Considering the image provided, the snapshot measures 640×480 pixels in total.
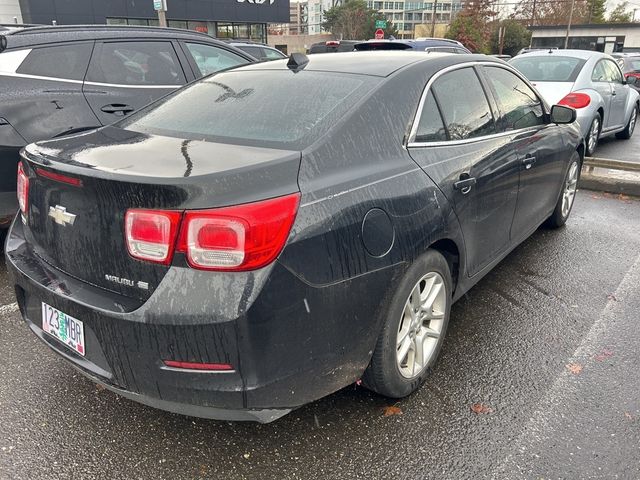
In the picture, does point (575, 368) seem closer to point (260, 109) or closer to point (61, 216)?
point (260, 109)

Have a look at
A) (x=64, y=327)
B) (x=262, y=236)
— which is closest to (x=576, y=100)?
(x=262, y=236)

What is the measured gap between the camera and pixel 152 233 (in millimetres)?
1870

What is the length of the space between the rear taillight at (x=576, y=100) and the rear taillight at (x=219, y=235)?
23.0ft

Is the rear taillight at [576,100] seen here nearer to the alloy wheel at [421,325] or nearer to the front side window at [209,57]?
the front side window at [209,57]

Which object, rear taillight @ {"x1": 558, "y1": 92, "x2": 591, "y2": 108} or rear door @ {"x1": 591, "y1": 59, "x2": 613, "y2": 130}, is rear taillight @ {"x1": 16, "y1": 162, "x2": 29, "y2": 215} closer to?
rear taillight @ {"x1": 558, "y1": 92, "x2": 591, "y2": 108}

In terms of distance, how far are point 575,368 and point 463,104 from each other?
1584mm

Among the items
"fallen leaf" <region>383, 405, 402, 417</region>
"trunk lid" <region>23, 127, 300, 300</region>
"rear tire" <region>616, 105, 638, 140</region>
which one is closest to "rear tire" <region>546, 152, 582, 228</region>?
"fallen leaf" <region>383, 405, 402, 417</region>

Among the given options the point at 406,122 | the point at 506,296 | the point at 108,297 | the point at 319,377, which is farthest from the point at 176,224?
the point at 506,296

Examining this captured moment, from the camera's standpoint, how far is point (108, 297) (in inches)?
79.7

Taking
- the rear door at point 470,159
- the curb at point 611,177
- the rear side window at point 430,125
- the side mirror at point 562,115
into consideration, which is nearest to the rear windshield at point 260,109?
the rear side window at point 430,125

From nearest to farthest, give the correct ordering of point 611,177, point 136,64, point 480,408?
point 480,408 < point 136,64 < point 611,177

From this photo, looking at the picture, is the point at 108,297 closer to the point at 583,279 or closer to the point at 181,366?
the point at 181,366

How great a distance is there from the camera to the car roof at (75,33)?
13.5ft

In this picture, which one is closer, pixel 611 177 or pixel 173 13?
pixel 611 177
